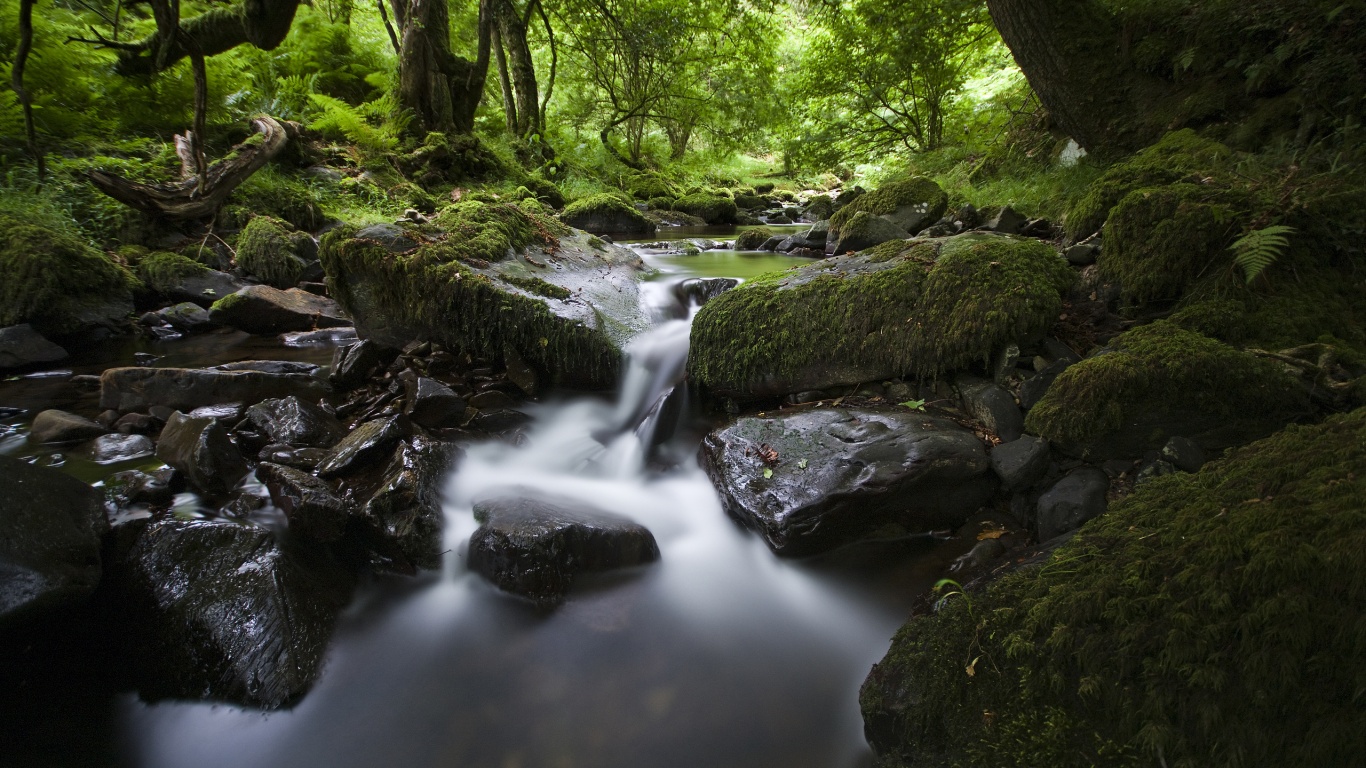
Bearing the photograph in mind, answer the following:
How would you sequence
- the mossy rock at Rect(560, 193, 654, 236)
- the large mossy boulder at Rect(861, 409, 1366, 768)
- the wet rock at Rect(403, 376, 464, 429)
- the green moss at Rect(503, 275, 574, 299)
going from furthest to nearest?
the mossy rock at Rect(560, 193, 654, 236) < the green moss at Rect(503, 275, 574, 299) < the wet rock at Rect(403, 376, 464, 429) < the large mossy boulder at Rect(861, 409, 1366, 768)

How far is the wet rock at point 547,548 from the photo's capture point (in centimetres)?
297

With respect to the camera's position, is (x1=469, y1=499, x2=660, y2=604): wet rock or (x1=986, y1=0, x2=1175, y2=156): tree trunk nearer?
(x1=469, y1=499, x2=660, y2=604): wet rock

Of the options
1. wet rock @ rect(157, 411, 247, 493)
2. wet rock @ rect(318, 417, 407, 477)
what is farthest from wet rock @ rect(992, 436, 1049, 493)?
wet rock @ rect(157, 411, 247, 493)

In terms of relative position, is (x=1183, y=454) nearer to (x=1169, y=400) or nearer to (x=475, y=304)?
(x=1169, y=400)

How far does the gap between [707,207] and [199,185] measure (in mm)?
10992

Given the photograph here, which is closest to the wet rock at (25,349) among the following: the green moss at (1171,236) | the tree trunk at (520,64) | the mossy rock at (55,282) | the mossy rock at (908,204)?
the mossy rock at (55,282)

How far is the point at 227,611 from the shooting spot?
99.5 inches

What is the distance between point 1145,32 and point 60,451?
9.34 meters

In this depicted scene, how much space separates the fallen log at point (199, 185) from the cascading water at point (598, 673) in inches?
255

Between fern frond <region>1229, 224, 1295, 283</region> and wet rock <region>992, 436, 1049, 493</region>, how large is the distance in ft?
4.20

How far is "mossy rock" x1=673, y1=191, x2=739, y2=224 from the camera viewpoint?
15320 mm

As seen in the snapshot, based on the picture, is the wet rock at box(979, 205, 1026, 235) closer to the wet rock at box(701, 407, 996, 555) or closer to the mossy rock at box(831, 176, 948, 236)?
the mossy rock at box(831, 176, 948, 236)

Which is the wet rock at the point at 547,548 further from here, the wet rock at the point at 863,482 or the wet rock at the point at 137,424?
the wet rock at the point at 137,424

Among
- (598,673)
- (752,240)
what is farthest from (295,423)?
(752,240)
